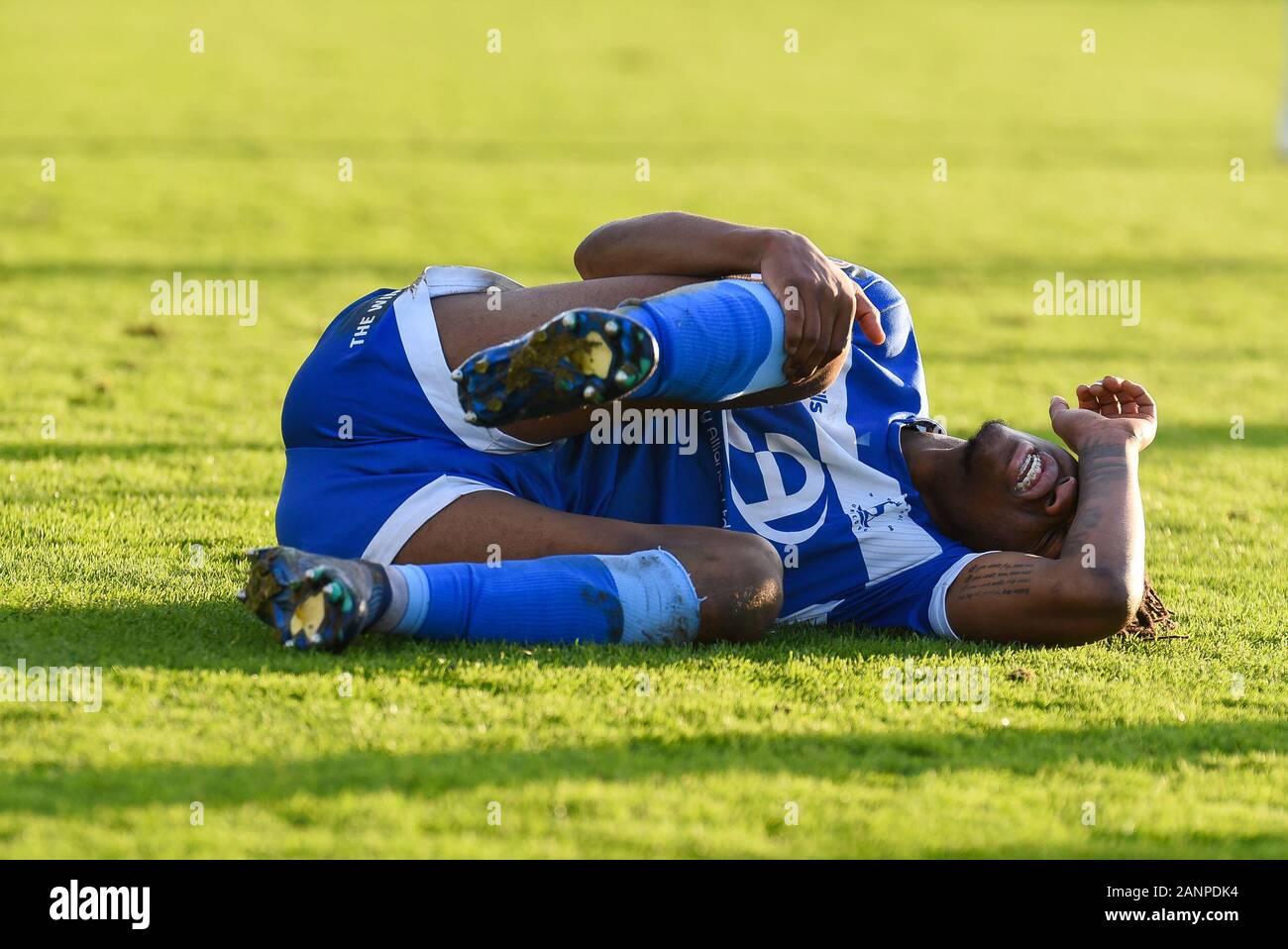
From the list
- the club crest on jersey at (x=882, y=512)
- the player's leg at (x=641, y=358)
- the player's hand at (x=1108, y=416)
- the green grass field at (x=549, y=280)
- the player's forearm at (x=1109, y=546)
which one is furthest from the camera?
the player's hand at (x=1108, y=416)

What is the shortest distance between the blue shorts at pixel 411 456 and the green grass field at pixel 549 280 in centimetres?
35

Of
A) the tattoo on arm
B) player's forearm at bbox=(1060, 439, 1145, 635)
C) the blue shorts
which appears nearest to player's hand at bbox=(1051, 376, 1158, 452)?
player's forearm at bbox=(1060, 439, 1145, 635)

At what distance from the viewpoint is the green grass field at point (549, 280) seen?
10.3ft

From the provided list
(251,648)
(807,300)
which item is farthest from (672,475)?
(251,648)

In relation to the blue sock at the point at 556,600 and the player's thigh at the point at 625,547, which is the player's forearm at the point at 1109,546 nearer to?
the player's thigh at the point at 625,547

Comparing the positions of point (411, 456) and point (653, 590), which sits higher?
point (411, 456)

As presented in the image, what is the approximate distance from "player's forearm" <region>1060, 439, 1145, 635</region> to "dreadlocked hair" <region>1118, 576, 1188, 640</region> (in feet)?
0.71

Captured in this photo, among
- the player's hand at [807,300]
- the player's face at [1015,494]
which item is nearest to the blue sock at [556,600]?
the player's hand at [807,300]

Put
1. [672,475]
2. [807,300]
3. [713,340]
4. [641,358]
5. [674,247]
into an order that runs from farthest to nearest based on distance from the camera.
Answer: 1. [672,475]
2. [674,247]
3. [807,300]
4. [713,340]
5. [641,358]

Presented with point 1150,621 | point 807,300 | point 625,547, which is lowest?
point 1150,621

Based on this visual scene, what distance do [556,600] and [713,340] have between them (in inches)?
28.9

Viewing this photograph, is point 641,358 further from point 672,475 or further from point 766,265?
point 672,475

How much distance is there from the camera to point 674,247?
418 centimetres

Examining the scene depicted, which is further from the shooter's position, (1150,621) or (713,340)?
(1150,621)
